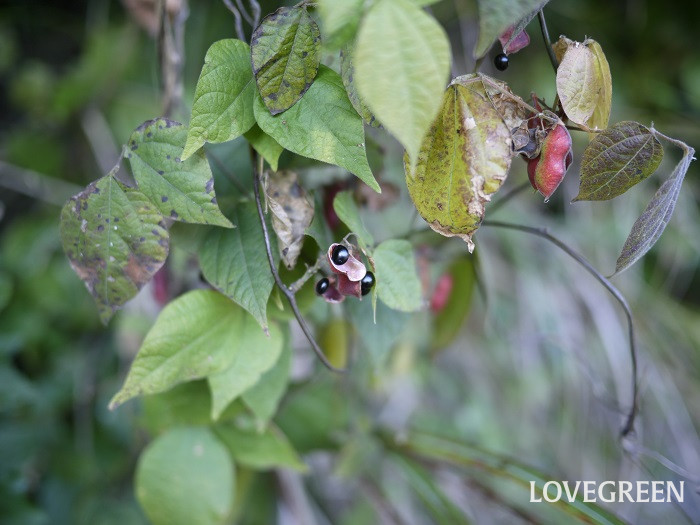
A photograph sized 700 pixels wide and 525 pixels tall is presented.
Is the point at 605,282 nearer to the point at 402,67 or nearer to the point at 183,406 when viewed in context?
the point at 402,67

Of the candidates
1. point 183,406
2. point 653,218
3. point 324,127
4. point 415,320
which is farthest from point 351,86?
point 415,320

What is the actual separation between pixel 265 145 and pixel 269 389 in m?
0.28

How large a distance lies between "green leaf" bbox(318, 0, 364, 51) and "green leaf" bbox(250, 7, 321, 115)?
0.10 meters

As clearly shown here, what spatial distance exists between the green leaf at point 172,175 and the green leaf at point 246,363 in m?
0.14

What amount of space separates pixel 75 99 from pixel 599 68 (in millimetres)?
1074

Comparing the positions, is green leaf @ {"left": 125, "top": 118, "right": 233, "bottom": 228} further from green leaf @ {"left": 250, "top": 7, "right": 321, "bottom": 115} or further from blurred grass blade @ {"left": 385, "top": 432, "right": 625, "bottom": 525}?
blurred grass blade @ {"left": 385, "top": 432, "right": 625, "bottom": 525}

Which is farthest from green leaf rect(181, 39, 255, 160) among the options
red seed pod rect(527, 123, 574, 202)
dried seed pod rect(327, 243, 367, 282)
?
red seed pod rect(527, 123, 574, 202)

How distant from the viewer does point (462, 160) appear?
418 mm

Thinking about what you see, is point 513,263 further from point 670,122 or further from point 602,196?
point 602,196

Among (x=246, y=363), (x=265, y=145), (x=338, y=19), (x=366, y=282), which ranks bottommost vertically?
(x=246, y=363)

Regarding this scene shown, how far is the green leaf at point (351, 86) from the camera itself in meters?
0.42

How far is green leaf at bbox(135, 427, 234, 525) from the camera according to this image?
0.65 meters

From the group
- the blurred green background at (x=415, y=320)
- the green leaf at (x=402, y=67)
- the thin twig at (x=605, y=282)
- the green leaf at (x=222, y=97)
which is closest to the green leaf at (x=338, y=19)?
the green leaf at (x=402, y=67)

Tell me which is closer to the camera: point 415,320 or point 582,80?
point 582,80
